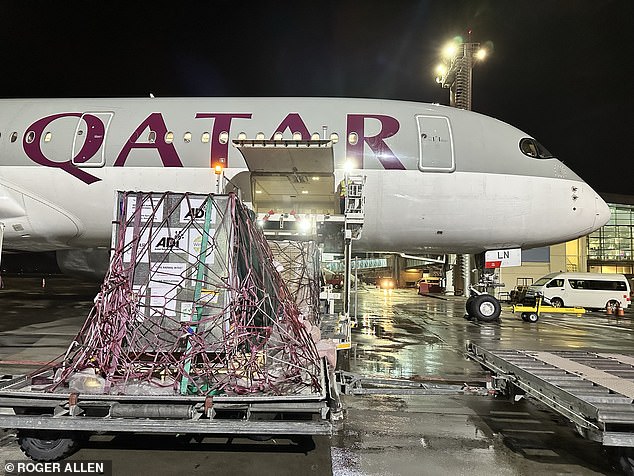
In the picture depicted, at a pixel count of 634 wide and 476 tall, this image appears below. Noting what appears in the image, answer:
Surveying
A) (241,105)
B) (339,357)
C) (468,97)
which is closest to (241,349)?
(339,357)

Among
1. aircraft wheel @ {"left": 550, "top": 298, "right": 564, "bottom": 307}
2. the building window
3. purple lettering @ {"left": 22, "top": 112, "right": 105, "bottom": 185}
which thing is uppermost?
the building window

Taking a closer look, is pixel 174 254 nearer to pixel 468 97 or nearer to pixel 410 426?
pixel 410 426

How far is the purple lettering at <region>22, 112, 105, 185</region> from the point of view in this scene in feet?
35.5

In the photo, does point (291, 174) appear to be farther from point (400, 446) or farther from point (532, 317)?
point (532, 317)

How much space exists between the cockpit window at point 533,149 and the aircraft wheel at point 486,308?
4.06m

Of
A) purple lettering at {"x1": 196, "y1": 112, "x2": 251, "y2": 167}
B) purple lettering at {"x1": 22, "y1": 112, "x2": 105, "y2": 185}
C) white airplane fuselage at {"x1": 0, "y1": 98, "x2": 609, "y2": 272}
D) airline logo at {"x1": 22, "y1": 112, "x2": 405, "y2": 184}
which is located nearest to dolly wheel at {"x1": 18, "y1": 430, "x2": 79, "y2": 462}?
purple lettering at {"x1": 196, "y1": 112, "x2": 251, "y2": 167}

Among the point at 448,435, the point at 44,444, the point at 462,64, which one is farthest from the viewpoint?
the point at 462,64

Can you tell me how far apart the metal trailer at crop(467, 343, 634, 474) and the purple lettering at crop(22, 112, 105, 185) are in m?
8.86

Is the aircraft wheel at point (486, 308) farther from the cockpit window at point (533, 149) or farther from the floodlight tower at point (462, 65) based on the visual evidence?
the floodlight tower at point (462, 65)

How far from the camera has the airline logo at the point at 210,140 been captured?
10.8 metres

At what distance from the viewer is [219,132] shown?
10.8 m

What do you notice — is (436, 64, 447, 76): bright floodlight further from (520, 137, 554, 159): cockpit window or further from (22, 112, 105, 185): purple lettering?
(22, 112, 105, 185): purple lettering

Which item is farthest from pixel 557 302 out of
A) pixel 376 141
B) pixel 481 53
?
pixel 481 53

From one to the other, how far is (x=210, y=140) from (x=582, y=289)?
892 inches
